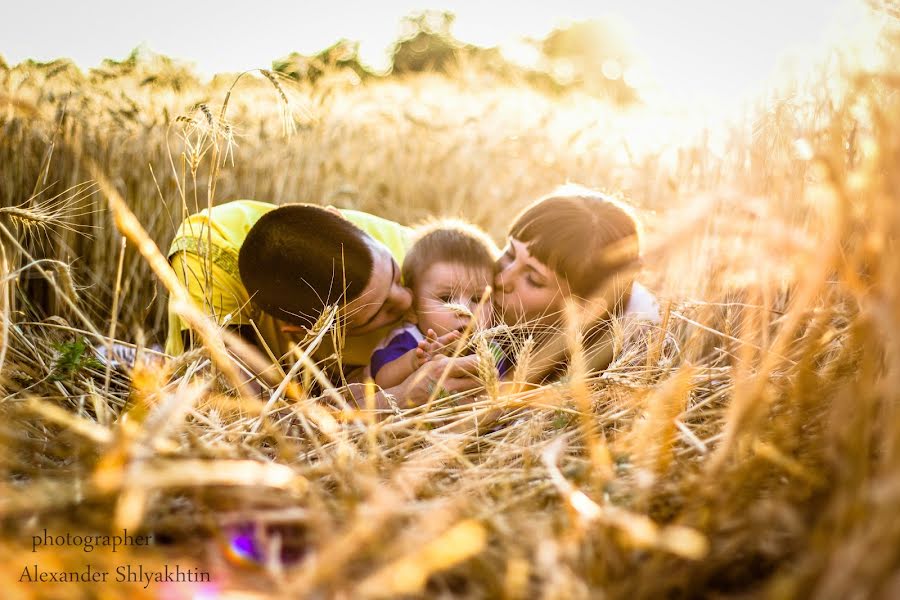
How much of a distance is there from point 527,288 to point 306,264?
2.30 ft

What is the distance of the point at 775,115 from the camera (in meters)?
1.47

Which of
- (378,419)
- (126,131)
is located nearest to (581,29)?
(126,131)

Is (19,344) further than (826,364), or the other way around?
(19,344)

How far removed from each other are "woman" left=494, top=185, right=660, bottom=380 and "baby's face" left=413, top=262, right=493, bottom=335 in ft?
0.31

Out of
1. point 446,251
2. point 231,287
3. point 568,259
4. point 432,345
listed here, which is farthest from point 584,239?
point 231,287

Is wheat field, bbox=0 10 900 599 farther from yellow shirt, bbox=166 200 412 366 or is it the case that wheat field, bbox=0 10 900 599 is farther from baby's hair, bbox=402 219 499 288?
baby's hair, bbox=402 219 499 288

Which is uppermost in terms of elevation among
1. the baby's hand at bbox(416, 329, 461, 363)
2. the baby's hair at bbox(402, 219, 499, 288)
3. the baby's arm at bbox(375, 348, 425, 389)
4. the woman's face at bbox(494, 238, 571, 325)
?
the baby's hair at bbox(402, 219, 499, 288)

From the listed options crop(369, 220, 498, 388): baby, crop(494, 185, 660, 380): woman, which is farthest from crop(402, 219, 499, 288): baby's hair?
crop(494, 185, 660, 380): woman

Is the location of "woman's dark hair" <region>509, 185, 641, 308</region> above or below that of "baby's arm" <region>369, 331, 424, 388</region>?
above

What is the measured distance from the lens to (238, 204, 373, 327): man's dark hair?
1.66 metres

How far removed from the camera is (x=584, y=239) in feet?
6.57

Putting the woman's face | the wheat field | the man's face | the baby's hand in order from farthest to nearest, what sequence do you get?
the woman's face
the man's face
the baby's hand
the wheat field

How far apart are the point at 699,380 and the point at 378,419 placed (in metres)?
0.66

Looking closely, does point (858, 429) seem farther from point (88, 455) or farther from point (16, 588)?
point (88, 455)
